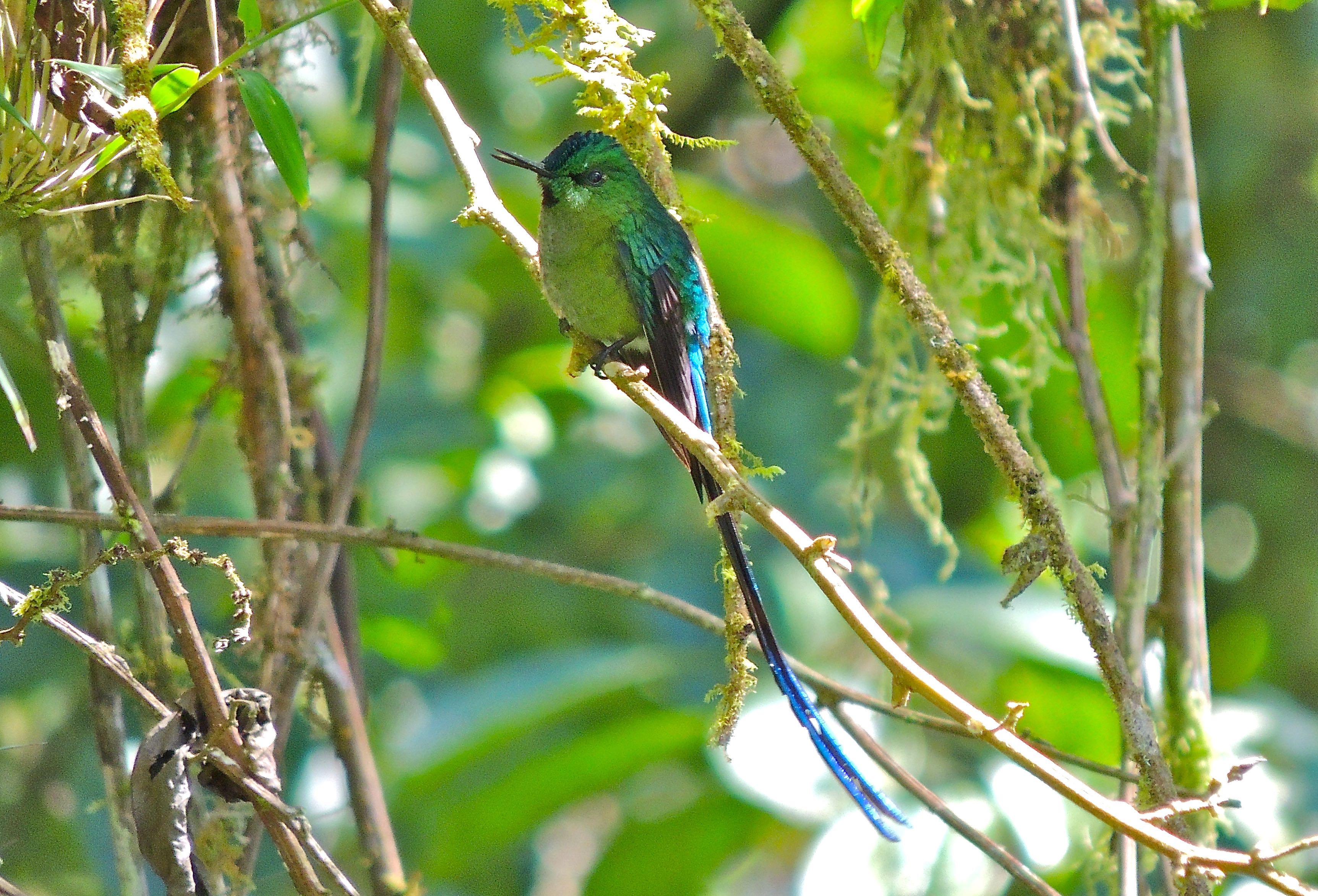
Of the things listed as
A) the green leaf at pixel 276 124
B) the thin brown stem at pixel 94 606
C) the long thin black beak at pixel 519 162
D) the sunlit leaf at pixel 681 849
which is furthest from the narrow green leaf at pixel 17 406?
the sunlit leaf at pixel 681 849

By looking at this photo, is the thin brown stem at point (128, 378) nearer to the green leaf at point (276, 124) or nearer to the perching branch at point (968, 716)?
the green leaf at point (276, 124)

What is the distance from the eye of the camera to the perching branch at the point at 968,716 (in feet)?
4.05

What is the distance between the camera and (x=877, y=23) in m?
2.02

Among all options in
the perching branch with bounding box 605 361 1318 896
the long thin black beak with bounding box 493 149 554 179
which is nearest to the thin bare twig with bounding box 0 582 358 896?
the perching branch with bounding box 605 361 1318 896

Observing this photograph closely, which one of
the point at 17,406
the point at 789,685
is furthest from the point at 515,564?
the point at 17,406

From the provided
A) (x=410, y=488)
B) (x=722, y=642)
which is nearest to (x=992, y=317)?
(x=722, y=642)

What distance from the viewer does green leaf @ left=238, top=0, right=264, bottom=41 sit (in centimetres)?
167

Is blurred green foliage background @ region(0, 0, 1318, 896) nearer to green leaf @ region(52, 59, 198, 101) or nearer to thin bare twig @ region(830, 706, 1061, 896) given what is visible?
thin bare twig @ region(830, 706, 1061, 896)

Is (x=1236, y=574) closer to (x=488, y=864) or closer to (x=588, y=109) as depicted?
(x=488, y=864)

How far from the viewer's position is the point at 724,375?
6.60 ft

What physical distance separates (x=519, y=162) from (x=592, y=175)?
28cm

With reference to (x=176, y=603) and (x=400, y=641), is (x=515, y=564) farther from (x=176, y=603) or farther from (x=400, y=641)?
(x=400, y=641)

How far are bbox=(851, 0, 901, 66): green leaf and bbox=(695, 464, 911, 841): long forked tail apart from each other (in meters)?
0.80

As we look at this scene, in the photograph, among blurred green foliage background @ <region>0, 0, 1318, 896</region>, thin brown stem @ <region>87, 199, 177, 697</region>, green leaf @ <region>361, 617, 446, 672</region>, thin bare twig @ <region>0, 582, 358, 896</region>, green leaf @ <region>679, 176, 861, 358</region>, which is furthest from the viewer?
green leaf @ <region>679, 176, 861, 358</region>
